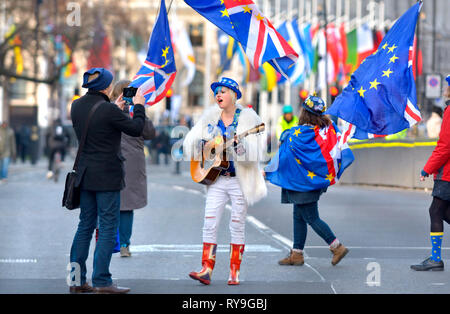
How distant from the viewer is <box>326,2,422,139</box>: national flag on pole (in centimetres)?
1084

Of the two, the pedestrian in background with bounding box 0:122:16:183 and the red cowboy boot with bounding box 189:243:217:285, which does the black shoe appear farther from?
the pedestrian in background with bounding box 0:122:16:183

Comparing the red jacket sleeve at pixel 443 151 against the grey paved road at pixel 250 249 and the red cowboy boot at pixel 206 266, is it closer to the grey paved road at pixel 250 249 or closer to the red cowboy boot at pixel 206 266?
the grey paved road at pixel 250 249

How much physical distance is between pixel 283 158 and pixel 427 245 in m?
2.74

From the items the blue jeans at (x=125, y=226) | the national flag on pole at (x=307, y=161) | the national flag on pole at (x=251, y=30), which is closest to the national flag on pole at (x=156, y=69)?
the national flag on pole at (x=251, y=30)

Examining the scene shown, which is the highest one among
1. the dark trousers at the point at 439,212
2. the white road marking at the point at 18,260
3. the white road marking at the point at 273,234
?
the dark trousers at the point at 439,212

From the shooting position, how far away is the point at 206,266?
857 cm

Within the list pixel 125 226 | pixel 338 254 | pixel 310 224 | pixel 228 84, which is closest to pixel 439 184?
pixel 338 254

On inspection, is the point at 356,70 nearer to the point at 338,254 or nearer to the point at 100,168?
the point at 338,254

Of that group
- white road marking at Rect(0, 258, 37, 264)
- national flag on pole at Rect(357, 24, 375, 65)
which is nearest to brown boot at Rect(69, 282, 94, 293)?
white road marking at Rect(0, 258, 37, 264)

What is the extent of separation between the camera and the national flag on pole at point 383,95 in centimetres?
1084

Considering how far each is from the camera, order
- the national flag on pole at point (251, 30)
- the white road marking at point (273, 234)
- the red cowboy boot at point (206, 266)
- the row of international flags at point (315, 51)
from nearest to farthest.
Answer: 1. the red cowboy boot at point (206, 266)
2. the white road marking at point (273, 234)
3. the national flag on pole at point (251, 30)
4. the row of international flags at point (315, 51)

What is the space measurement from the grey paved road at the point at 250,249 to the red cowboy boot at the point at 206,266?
103mm

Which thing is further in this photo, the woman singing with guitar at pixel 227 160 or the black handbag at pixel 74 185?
the woman singing with guitar at pixel 227 160

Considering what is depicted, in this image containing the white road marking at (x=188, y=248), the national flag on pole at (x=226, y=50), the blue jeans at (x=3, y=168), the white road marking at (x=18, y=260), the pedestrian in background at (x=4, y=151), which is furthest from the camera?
the national flag on pole at (x=226, y=50)
